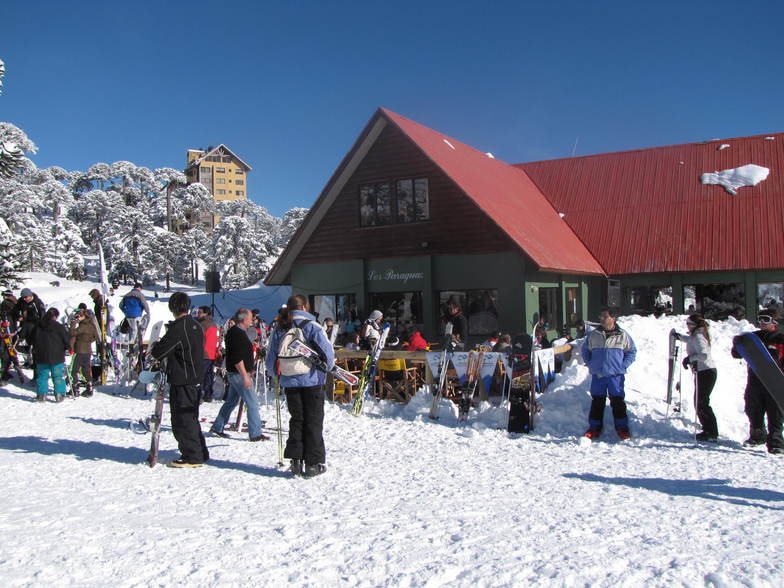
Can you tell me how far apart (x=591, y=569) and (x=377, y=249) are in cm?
1426

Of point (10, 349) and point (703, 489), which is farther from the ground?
point (10, 349)

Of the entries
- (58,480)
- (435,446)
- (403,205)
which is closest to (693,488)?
(435,446)

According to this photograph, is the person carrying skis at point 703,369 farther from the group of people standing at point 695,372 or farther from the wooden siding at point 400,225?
the wooden siding at point 400,225

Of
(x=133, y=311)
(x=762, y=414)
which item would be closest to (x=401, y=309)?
(x=133, y=311)

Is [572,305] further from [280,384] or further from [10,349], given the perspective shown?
[10,349]

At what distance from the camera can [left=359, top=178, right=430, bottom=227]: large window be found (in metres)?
17.1

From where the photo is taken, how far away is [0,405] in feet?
34.8

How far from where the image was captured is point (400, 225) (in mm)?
17344

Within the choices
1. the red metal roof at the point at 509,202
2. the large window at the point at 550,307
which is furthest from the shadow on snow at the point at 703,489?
the large window at the point at 550,307

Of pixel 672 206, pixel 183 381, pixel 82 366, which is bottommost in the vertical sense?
pixel 82 366

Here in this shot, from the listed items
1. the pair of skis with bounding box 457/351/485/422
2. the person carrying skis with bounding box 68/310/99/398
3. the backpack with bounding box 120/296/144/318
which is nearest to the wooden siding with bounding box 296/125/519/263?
the pair of skis with bounding box 457/351/485/422

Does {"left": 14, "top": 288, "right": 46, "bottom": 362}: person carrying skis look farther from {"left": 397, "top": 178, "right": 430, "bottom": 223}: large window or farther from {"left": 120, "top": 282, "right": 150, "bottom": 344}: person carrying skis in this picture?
{"left": 397, "top": 178, "right": 430, "bottom": 223}: large window

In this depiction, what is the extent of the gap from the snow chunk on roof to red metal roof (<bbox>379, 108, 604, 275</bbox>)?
4861 millimetres

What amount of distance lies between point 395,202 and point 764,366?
1230cm
